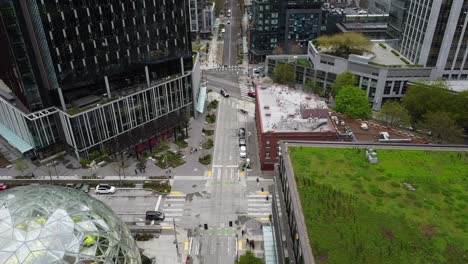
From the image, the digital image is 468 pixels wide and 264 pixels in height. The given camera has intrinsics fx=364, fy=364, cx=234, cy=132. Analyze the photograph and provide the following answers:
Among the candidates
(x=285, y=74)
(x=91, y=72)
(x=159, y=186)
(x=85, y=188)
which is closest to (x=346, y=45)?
(x=285, y=74)

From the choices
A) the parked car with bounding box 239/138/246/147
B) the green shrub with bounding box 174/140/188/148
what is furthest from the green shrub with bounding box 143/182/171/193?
the parked car with bounding box 239/138/246/147

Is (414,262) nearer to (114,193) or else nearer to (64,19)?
(114,193)

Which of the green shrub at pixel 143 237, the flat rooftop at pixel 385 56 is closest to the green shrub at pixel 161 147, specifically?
the green shrub at pixel 143 237

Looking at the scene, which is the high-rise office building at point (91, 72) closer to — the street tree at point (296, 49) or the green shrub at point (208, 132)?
the green shrub at point (208, 132)

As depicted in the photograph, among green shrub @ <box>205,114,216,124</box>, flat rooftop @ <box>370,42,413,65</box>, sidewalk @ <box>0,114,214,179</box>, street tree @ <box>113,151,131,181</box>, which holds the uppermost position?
flat rooftop @ <box>370,42,413,65</box>

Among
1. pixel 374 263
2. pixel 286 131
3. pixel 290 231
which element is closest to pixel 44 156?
pixel 286 131

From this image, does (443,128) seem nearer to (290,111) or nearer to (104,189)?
(290,111)

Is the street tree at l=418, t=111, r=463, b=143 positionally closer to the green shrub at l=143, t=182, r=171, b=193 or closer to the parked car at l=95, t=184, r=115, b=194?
the green shrub at l=143, t=182, r=171, b=193
